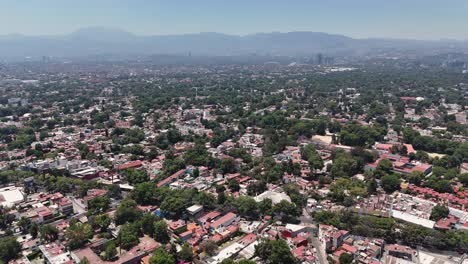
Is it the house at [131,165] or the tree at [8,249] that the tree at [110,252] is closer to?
the tree at [8,249]

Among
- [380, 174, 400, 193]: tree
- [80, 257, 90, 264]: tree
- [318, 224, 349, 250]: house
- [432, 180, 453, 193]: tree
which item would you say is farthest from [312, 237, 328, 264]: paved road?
[432, 180, 453, 193]: tree

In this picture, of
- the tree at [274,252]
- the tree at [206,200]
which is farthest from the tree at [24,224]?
the tree at [274,252]

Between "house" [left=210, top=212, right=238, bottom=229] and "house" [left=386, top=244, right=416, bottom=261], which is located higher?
"house" [left=210, top=212, right=238, bottom=229]

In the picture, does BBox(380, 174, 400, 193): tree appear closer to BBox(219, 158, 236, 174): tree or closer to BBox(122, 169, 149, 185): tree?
BBox(219, 158, 236, 174): tree

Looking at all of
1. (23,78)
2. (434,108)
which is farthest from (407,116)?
(23,78)

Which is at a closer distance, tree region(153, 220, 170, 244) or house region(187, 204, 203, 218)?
tree region(153, 220, 170, 244)
